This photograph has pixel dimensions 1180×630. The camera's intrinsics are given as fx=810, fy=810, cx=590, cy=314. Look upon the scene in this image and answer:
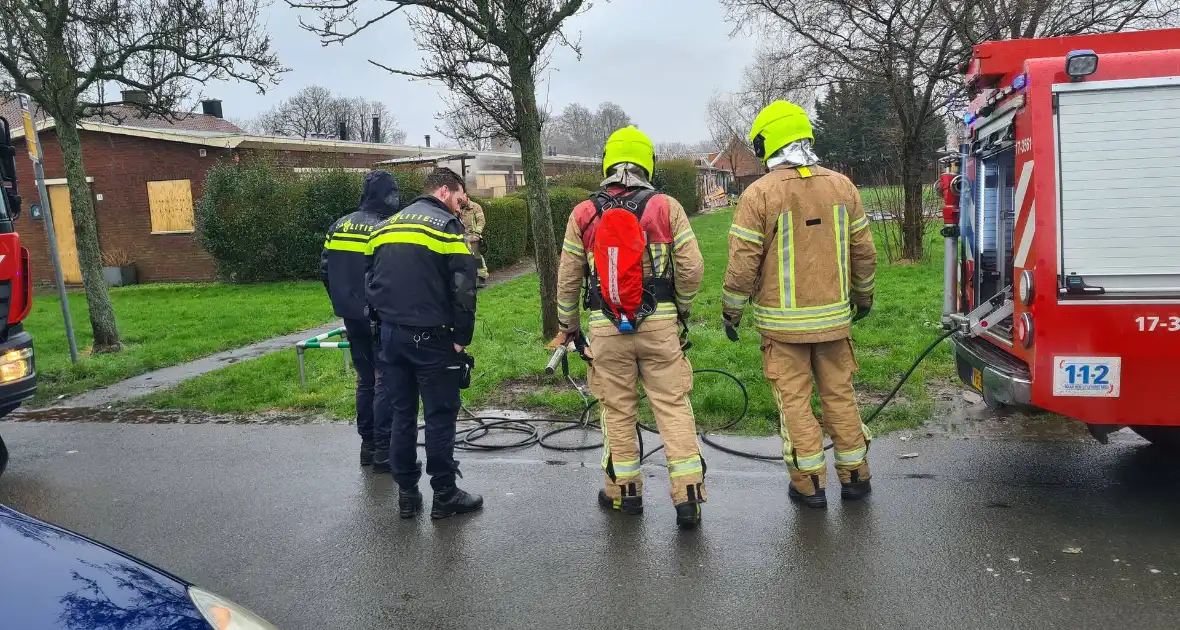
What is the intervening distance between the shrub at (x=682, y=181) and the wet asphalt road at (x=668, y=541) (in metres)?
27.0

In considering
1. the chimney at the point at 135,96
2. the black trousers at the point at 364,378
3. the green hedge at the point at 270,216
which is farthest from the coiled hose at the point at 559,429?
the green hedge at the point at 270,216

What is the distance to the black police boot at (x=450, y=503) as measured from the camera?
15.1 feet

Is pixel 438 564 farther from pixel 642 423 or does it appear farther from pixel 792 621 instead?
pixel 642 423

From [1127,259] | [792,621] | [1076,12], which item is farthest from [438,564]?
[1076,12]

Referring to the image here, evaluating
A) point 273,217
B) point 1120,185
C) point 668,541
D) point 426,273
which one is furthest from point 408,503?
point 273,217

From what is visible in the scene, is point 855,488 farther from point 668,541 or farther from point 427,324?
point 427,324

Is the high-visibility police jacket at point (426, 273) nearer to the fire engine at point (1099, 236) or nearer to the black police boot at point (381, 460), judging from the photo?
the black police boot at point (381, 460)

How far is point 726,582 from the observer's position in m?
3.72

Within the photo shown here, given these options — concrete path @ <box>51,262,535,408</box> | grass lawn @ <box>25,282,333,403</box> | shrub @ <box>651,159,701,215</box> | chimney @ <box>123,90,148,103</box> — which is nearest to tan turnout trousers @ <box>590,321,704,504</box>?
concrete path @ <box>51,262,535,408</box>

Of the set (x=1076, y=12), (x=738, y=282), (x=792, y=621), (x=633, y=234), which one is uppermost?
(x=1076, y=12)

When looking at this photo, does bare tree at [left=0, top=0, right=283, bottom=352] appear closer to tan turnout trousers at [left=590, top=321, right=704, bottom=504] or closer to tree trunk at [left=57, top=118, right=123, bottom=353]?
tree trunk at [left=57, top=118, right=123, bottom=353]

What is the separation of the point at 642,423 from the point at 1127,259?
329cm

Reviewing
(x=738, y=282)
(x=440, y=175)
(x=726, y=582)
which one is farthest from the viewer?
(x=440, y=175)

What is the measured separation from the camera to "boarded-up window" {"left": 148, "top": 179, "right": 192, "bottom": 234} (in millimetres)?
21203
